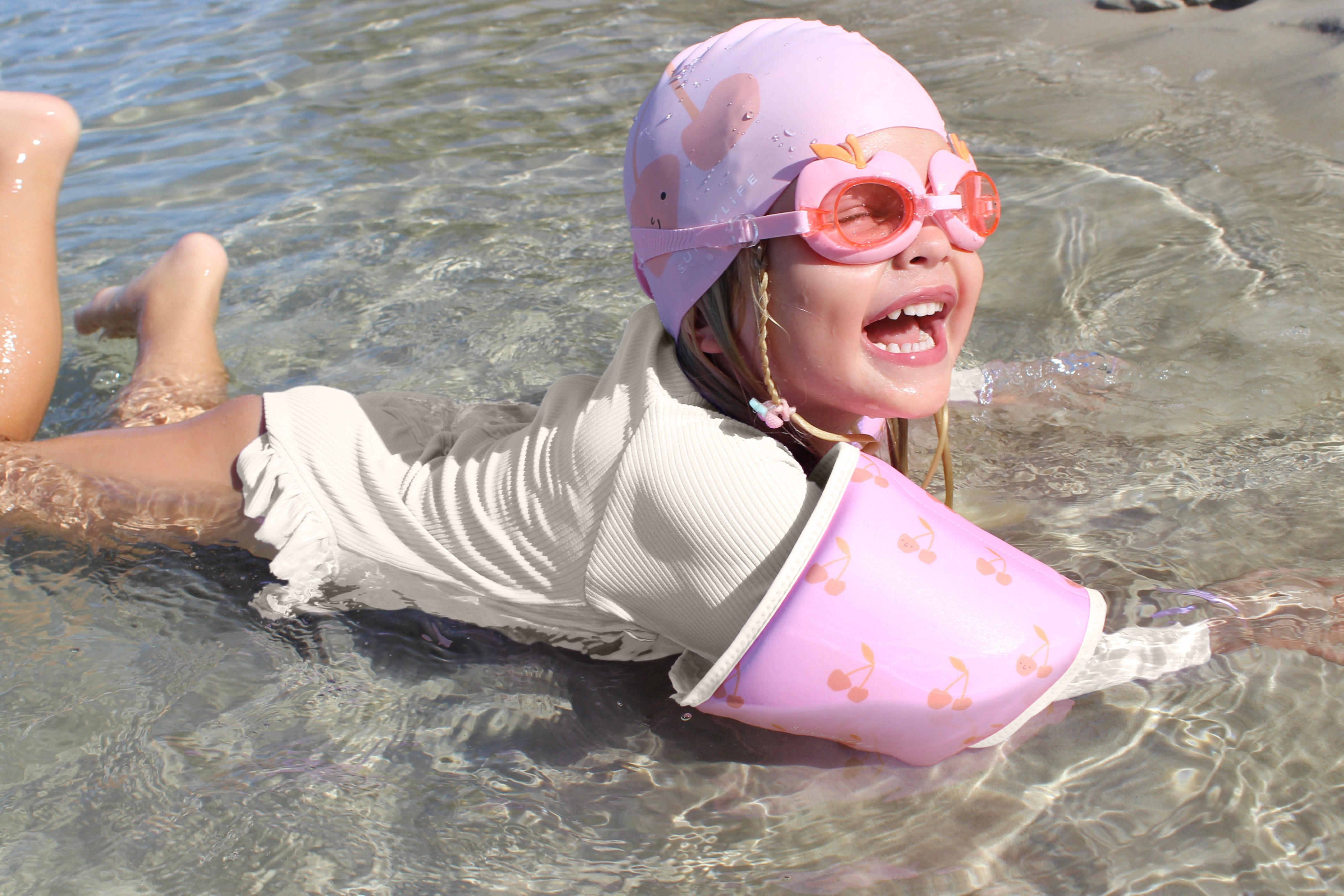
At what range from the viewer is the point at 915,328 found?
2.17 m

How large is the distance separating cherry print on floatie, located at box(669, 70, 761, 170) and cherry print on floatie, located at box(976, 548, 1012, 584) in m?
0.88

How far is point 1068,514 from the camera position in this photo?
259 centimetres

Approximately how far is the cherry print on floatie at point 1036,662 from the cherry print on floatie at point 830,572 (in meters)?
0.32

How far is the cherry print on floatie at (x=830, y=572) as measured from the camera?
70.2 inches

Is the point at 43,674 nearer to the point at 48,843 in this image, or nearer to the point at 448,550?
the point at 48,843

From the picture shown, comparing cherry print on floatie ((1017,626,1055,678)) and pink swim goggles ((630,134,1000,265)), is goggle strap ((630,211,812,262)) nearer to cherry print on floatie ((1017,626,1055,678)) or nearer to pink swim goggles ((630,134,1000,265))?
pink swim goggles ((630,134,1000,265))

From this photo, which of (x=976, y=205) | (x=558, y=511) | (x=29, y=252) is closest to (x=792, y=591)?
(x=558, y=511)

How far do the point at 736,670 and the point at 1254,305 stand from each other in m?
2.40

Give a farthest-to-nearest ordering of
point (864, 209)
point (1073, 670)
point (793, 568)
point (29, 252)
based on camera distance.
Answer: point (29, 252)
point (864, 209)
point (1073, 670)
point (793, 568)

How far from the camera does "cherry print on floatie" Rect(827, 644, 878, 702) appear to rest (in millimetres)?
1806

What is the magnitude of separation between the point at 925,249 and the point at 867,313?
0.52 ft

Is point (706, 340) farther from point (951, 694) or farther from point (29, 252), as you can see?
point (29, 252)

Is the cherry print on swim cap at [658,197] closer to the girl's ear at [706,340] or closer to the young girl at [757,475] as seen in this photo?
the young girl at [757,475]

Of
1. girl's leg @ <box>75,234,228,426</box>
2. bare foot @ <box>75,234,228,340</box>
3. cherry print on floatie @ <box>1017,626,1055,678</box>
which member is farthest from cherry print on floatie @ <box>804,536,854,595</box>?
bare foot @ <box>75,234,228,340</box>
